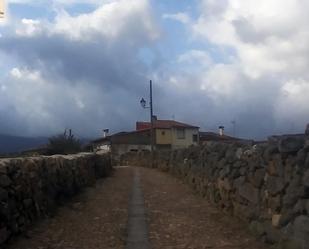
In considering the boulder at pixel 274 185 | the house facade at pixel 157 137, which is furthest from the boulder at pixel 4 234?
the house facade at pixel 157 137

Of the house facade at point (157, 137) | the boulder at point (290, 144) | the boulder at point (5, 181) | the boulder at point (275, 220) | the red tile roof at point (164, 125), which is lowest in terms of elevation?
the boulder at point (275, 220)

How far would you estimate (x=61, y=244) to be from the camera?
9.62 metres

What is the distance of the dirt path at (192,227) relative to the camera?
31.7 ft

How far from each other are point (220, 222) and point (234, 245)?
7.46ft

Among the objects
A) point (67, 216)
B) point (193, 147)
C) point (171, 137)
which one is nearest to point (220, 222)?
point (67, 216)

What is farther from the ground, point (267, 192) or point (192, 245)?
point (267, 192)

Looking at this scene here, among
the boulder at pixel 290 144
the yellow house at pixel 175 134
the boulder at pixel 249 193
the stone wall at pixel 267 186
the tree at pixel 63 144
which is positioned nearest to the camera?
the stone wall at pixel 267 186

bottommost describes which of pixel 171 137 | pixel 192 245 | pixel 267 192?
pixel 192 245

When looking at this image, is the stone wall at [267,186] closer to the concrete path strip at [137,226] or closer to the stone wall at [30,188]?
the concrete path strip at [137,226]

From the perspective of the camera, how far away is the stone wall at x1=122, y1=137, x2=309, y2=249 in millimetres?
8117

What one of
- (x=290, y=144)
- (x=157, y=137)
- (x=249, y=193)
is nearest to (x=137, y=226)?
(x=249, y=193)

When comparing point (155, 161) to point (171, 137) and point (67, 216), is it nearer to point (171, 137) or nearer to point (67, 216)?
point (67, 216)

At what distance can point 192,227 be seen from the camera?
1123 cm

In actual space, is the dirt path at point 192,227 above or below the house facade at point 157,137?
below
